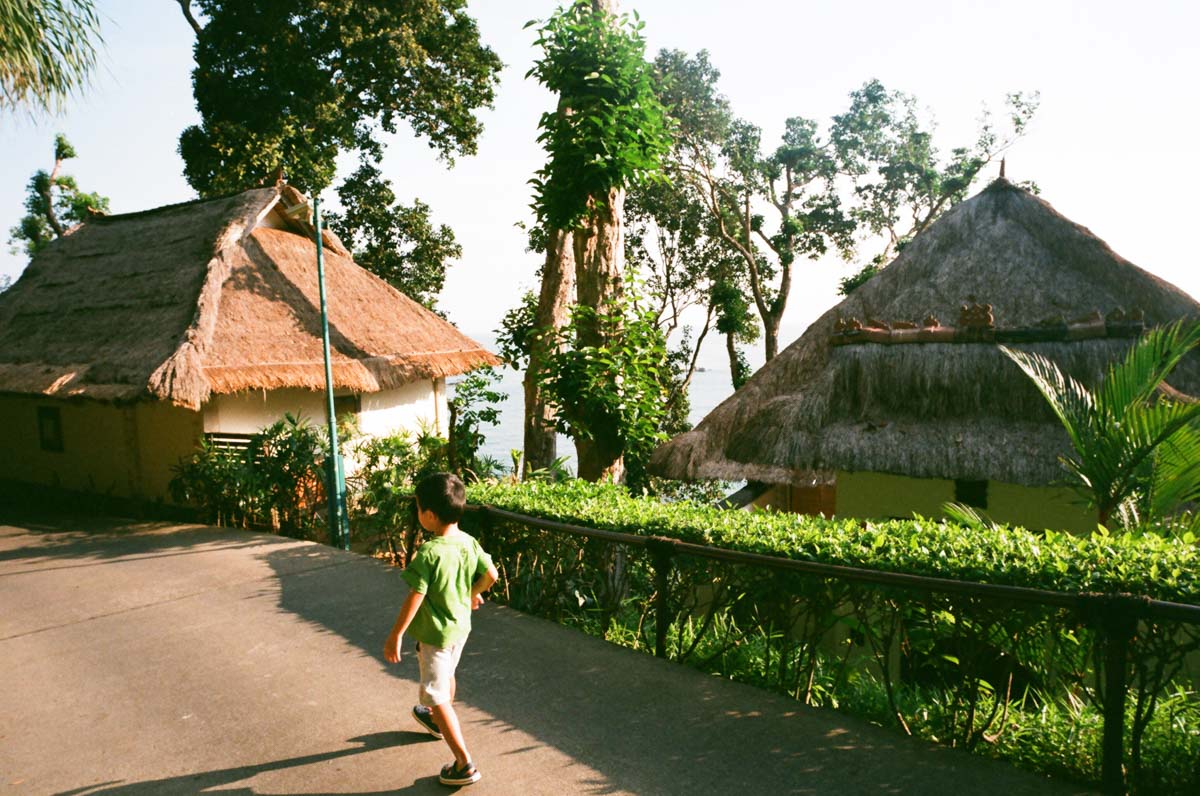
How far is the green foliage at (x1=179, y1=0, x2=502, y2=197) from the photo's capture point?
16484mm

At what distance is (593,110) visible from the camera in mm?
9297

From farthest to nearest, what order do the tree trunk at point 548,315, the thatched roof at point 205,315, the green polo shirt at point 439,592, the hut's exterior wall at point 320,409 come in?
the tree trunk at point 548,315 < the hut's exterior wall at point 320,409 < the thatched roof at point 205,315 < the green polo shirt at point 439,592

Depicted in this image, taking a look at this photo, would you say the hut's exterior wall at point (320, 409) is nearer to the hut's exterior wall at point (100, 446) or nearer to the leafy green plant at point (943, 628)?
the hut's exterior wall at point (100, 446)

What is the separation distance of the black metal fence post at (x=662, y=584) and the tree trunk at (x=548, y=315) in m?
7.08

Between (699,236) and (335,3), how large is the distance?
44.4 feet

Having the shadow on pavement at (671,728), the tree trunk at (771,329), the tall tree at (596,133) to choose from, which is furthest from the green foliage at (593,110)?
the tree trunk at (771,329)

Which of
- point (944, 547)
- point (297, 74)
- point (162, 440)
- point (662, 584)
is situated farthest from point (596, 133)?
point (297, 74)

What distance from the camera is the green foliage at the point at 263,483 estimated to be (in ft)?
A: 35.4

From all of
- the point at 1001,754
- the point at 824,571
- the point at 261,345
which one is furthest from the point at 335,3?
the point at 1001,754

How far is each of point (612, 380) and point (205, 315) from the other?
20.8ft

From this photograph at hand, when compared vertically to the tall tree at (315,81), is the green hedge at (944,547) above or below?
below

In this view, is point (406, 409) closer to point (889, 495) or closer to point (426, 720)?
point (889, 495)

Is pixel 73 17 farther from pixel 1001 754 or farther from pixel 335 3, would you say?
pixel 1001 754

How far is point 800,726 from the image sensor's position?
4105 mm
